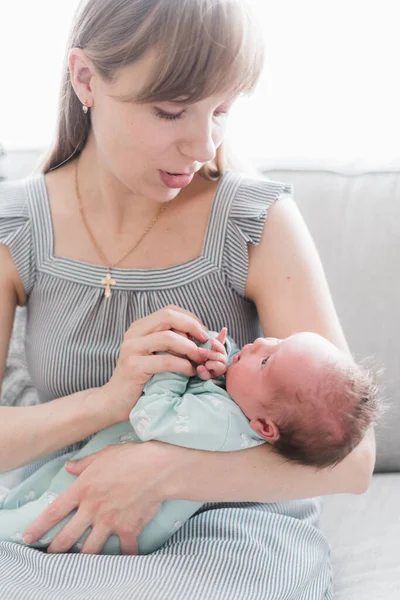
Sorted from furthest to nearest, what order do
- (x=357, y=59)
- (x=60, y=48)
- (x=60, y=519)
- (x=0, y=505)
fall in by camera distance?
(x=60, y=48)
(x=357, y=59)
(x=0, y=505)
(x=60, y=519)

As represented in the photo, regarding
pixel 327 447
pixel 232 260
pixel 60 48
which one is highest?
pixel 60 48

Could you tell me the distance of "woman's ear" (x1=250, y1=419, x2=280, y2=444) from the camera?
49.8 inches

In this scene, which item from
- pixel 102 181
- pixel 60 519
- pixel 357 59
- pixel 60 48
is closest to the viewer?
pixel 60 519

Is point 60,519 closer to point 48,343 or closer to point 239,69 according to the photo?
point 48,343

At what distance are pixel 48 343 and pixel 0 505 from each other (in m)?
0.31

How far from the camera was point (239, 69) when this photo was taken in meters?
1.29

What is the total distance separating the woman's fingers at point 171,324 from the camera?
1.35m

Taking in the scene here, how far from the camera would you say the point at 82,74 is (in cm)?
143

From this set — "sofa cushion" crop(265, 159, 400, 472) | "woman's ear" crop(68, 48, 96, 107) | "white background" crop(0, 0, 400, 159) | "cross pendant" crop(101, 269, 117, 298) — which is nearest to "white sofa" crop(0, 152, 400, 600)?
"sofa cushion" crop(265, 159, 400, 472)

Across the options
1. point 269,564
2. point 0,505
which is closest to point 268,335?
point 269,564

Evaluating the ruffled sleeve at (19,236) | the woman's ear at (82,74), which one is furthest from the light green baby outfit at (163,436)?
the woman's ear at (82,74)

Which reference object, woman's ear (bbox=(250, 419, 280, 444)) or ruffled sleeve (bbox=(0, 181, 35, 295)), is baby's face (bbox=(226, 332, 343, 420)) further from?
ruffled sleeve (bbox=(0, 181, 35, 295))

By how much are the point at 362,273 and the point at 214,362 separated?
603 millimetres

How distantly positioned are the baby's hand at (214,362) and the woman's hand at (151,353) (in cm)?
1
